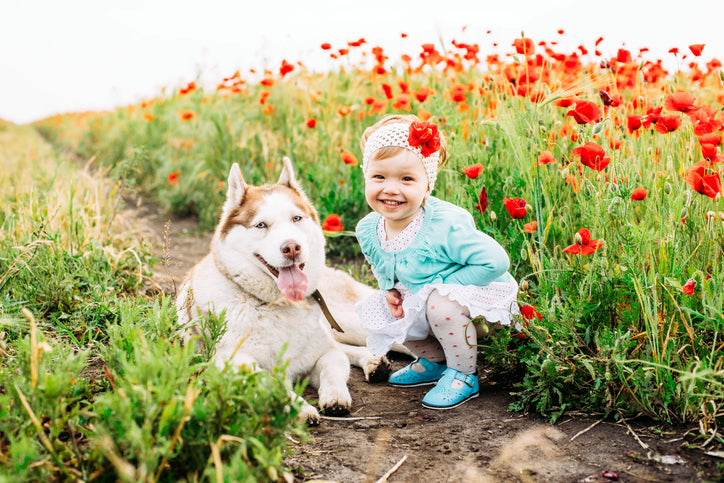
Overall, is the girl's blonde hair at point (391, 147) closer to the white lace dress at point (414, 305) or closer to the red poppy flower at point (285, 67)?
the white lace dress at point (414, 305)

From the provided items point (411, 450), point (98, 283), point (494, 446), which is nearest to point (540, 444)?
point (494, 446)

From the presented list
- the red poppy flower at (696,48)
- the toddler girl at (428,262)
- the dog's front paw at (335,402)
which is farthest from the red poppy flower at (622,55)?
the dog's front paw at (335,402)

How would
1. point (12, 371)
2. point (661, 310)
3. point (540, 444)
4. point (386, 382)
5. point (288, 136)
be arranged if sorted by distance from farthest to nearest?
1. point (288, 136)
2. point (386, 382)
3. point (661, 310)
4. point (540, 444)
5. point (12, 371)

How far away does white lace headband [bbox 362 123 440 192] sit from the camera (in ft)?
9.64

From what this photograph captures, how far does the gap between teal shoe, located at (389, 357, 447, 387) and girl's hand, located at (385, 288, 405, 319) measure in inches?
16.8

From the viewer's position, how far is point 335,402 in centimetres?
285

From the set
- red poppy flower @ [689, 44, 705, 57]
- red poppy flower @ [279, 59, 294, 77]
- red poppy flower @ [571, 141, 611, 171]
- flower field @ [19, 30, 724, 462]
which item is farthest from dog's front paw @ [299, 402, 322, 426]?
red poppy flower @ [279, 59, 294, 77]

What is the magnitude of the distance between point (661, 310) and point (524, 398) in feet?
2.51

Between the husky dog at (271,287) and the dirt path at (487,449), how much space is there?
314 millimetres

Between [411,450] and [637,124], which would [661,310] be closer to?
[637,124]

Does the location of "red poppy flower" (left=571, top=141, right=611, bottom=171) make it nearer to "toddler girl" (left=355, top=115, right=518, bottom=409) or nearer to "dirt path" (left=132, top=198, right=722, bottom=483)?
"toddler girl" (left=355, top=115, right=518, bottom=409)

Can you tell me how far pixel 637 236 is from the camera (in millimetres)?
2488

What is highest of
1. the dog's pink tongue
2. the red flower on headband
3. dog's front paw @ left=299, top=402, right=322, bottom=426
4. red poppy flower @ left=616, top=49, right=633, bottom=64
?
red poppy flower @ left=616, top=49, right=633, bottom=64

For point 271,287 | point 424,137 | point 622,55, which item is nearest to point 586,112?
point 424,137
